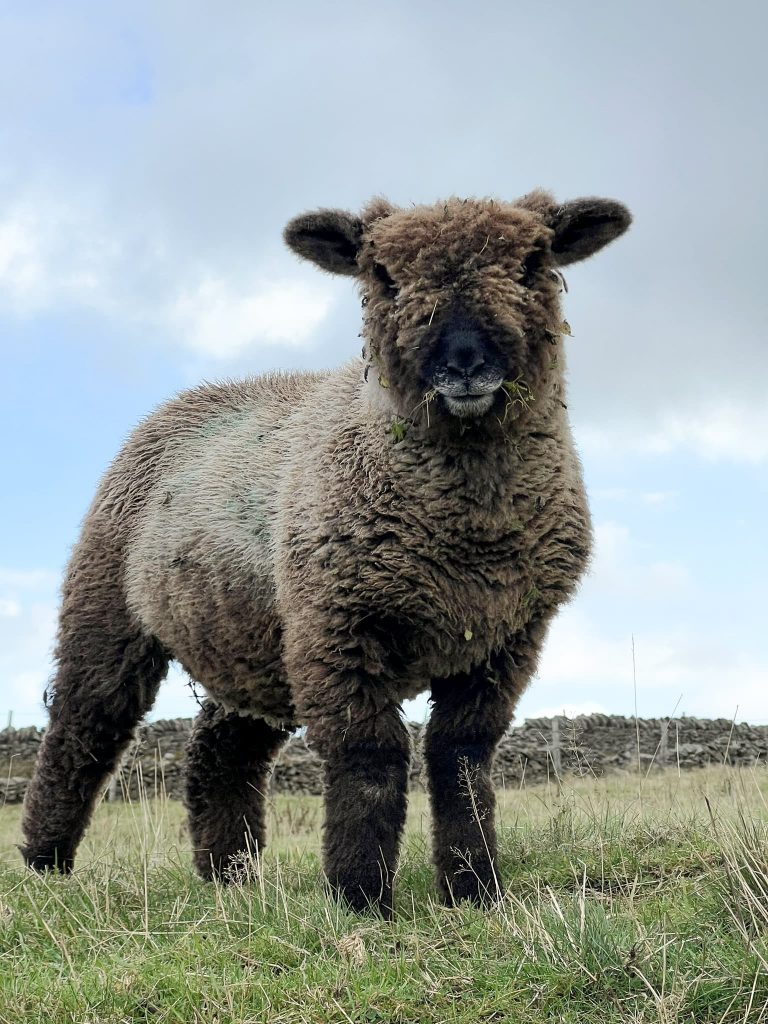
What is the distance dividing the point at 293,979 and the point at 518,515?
8.96 ft

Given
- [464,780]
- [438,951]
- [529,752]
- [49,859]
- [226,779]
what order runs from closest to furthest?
1. [438,951]
2. [464,780]
3. [49,859]
4. [226,779]
5. [529,752]

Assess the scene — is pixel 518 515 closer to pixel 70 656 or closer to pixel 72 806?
pixel 70 656

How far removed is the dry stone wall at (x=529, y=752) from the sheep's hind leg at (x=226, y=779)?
11.9 meters

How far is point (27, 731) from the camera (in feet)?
78.0

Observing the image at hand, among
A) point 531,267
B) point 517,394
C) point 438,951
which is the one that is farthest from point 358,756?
point 531,267

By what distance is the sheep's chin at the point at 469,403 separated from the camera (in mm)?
5695

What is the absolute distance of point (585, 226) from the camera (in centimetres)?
645

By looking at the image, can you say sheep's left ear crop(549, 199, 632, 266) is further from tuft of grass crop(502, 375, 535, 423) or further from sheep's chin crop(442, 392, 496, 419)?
sheep's chin crop(442, 392, 496, 419)

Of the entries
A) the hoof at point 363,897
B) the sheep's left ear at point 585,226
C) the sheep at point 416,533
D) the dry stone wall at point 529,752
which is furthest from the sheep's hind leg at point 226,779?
the dry stone wall at point 529,752

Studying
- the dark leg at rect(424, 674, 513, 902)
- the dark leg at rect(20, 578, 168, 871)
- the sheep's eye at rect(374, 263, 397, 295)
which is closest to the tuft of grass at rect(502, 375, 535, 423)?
the sheep's eye at rect(374, 263, 397, 295)

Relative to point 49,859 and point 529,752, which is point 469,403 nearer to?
point 49,859

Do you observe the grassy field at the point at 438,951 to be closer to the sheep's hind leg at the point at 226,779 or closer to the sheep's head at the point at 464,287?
the sheep's hind leg at the point at 226,779

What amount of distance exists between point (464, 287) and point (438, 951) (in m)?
3.25

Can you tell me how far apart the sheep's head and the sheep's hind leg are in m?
3.83
